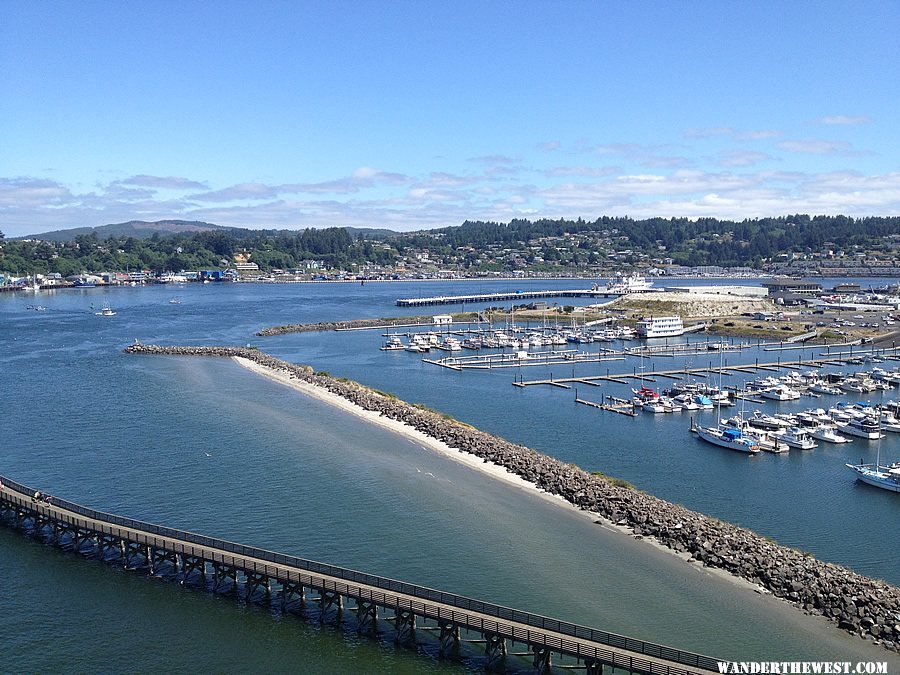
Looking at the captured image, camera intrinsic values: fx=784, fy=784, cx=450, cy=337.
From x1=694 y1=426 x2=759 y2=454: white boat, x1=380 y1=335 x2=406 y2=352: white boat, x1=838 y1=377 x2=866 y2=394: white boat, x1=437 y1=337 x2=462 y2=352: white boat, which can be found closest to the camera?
x1=694 y1=426 x2=759 y2=454: white boat

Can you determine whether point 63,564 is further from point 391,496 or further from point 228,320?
point 228,320

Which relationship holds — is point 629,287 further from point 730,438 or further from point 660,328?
point 730,438

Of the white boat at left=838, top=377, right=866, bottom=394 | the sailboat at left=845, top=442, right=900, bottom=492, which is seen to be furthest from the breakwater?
the sailboat at left=845, top=442, right=900, bottom=492

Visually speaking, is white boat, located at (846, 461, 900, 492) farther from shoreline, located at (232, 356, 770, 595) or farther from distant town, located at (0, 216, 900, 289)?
distant town, located at (0, 216, 900, 289)

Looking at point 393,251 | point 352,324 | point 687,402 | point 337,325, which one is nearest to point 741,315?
point 352,324

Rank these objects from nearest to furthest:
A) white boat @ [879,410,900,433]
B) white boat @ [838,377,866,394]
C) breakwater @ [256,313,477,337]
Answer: white boat @ [879,410,900,433] < white boat @ [838,377,866,394] < breakwater @ [256,313,477,337]

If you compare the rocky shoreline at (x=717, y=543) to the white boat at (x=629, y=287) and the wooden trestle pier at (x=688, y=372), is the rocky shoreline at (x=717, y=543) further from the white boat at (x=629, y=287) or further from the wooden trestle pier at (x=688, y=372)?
the white boat at (x=629, y=287)
